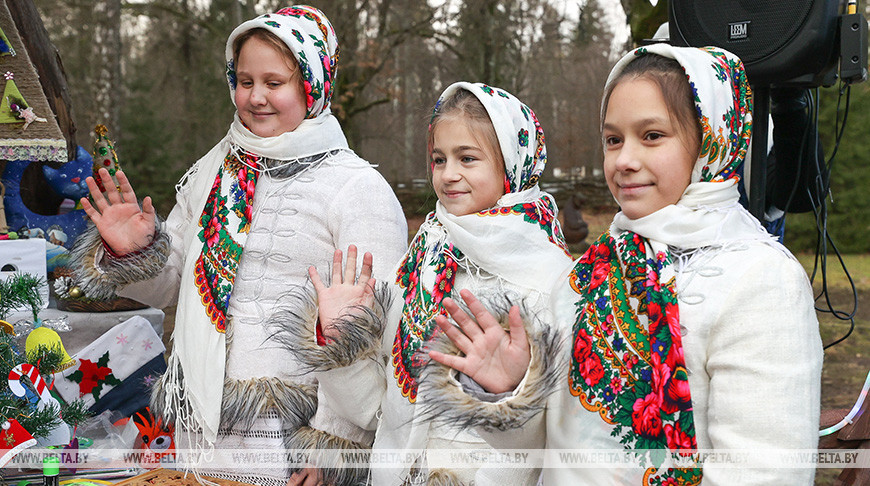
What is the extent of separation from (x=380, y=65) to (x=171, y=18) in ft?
10.2

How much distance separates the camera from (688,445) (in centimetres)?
131

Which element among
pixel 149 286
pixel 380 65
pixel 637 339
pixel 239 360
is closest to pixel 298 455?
pixel 239 360

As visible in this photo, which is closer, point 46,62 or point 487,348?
point 487,348

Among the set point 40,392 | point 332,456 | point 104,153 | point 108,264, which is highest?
point 104,153

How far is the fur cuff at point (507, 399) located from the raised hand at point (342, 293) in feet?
1.15

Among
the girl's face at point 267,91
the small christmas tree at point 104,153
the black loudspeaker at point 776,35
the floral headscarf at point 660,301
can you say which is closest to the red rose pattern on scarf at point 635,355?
the floral headscarf at point 660,301

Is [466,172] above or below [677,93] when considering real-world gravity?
below

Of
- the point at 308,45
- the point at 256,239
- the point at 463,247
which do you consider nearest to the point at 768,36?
the point at 463,247

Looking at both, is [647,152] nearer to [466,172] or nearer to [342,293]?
[466,172]

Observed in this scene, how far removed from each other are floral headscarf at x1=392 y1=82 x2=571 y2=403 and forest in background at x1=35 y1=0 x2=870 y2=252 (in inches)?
257

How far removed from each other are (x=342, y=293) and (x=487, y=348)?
46cm

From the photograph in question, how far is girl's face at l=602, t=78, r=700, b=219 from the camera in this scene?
4.53 ft

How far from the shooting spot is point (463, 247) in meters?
1.71

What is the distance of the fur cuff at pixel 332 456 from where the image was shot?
6.14 feet
